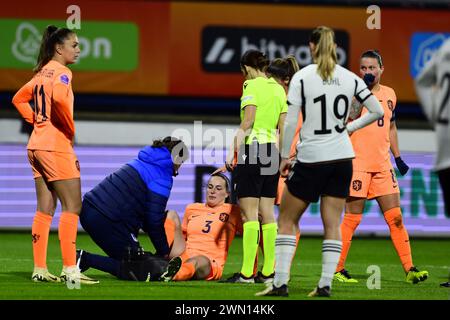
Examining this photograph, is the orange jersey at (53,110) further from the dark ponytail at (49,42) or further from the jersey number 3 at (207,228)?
the jersey number 3 at (207,228)

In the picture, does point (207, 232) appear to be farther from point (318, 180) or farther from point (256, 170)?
point (318, 180)

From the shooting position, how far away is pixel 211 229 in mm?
9938

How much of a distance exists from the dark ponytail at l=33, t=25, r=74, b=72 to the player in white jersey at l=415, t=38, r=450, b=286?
307cm

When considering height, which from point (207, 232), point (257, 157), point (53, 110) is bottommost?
point (207, 232)

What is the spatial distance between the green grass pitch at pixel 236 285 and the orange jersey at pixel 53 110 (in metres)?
1.11

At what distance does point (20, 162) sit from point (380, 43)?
5.36 metres

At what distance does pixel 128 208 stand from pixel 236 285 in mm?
1094

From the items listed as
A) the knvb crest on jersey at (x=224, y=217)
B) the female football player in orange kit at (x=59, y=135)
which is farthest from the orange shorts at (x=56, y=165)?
the knvb crest on jersey at (x=224, y=217)

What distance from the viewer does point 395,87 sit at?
1609 centimetres

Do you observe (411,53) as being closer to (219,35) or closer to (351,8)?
(351,8)

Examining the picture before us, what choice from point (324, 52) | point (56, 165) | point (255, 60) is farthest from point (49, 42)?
point (324, 52)

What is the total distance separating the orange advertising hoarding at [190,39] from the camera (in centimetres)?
1562

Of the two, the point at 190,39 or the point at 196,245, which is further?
the point at 190,39
